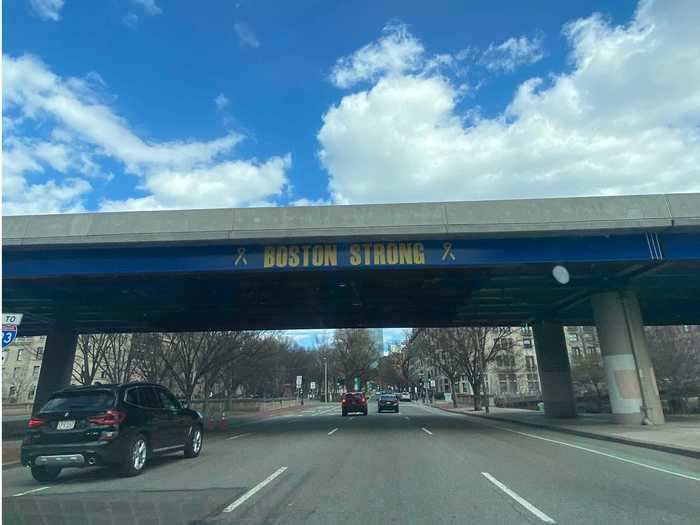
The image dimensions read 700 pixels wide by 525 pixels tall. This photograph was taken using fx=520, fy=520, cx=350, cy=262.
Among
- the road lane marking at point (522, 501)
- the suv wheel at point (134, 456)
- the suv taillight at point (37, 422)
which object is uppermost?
the suv taillight at point (37, 422)

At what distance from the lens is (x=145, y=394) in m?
11.3

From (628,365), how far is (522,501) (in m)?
14.6

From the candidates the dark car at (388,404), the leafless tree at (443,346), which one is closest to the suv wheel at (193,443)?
the leafless tree at (443,346)

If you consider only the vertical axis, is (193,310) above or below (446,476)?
above

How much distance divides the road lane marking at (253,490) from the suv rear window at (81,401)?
331 cm

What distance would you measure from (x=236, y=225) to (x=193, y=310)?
11.3 m

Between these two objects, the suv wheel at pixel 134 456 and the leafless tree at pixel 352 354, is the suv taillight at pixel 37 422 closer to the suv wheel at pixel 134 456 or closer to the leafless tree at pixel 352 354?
the suv wheel at pixel 134 456

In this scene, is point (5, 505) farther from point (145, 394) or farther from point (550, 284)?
point (550, 284)

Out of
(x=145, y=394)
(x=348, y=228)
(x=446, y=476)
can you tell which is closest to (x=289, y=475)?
(x=446, y=476)

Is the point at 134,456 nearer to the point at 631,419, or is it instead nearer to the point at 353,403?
the point at 631,419

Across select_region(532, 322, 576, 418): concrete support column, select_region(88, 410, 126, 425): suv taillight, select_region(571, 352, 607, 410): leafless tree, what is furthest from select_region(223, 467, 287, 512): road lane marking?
select_region(571, 352, 607, 410): leafless tree

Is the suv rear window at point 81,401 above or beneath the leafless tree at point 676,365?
beneath

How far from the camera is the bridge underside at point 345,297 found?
1992 cm

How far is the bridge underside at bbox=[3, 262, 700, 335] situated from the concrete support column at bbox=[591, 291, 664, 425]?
1214 millimetres
